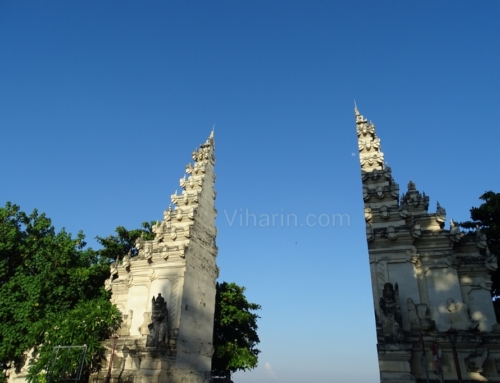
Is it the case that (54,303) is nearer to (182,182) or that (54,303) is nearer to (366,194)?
(182,182)

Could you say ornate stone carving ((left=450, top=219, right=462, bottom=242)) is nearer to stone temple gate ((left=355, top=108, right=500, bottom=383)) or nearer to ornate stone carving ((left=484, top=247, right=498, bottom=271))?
stone temple gate ((left=355, top=108, right=500, bottom=383))

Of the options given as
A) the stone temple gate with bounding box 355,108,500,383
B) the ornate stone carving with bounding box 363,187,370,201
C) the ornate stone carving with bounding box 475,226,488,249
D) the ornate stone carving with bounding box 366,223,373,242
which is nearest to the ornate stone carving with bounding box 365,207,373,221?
the stone temple gate with bounding box 355,108,500,383

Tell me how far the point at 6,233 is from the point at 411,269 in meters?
22.6

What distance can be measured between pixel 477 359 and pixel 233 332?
1810cm

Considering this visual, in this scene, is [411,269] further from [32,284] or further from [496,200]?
[32,284]

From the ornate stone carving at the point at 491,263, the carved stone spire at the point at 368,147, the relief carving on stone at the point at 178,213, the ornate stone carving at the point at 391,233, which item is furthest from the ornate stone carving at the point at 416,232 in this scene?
the relief carving on stone at the point at 178,213

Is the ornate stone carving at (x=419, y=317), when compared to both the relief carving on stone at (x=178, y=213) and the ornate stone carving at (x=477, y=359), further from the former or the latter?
the relief carving on stone at (x=178, y=213)

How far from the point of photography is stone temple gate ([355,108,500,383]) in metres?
17.1

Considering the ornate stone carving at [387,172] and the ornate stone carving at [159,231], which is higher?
the ornate stone carving at [387,172]

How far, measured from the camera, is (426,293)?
63.0ft

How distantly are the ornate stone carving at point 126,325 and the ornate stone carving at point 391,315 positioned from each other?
13.6 meters

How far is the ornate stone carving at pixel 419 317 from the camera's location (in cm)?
1811

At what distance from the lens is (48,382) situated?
720 inches

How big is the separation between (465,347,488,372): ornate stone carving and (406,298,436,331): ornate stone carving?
183 cm
